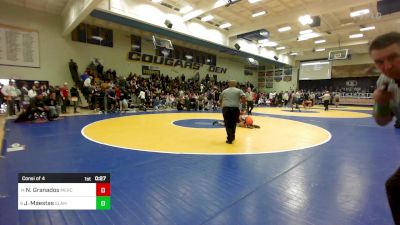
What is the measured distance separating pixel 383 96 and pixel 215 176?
2488 millimetres

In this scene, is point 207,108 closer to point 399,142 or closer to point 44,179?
point 399,142

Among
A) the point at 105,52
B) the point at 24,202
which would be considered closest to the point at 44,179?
the point at 24,202

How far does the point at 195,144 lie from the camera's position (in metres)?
5.36

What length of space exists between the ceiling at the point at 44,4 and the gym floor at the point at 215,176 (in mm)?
9731

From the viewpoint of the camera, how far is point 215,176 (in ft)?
11.1

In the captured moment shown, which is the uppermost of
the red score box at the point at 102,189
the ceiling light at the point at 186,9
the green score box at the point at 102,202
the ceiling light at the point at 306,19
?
the ceiling light at the point at 186,9

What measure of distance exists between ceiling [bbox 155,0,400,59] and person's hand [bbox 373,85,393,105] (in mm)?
12656

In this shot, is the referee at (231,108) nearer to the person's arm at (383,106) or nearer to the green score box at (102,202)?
the green score box at (102,202)

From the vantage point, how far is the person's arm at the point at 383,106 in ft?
4.34

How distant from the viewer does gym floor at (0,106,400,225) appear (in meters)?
2.30

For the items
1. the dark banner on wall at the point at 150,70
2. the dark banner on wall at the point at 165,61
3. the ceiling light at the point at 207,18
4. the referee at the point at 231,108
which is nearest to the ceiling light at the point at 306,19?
the ceiling light at the point at 207,18

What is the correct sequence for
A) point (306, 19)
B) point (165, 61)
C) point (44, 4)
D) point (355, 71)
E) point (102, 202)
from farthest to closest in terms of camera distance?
point (355, 71)
point (165, 61)
point (306, 19)
point (44, 4)
point (102, 202)

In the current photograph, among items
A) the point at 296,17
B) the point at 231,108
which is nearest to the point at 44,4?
the point at 231,108

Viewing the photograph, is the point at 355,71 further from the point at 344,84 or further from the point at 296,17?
the point at 296,17
